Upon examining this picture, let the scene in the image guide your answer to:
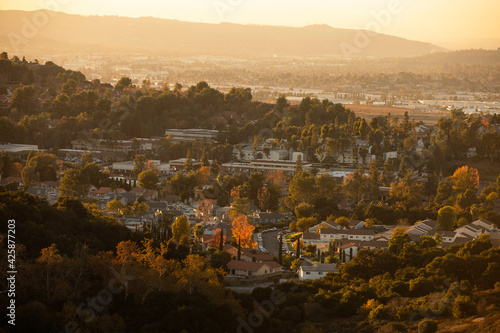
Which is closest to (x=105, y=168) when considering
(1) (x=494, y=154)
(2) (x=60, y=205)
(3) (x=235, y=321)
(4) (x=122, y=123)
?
(4) (x=122, y=123)

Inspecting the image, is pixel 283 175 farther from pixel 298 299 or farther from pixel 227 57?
pixel 227 57

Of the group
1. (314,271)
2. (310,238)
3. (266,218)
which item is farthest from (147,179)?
(314,271)

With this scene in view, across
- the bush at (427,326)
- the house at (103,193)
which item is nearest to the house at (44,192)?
the house at (103,193)

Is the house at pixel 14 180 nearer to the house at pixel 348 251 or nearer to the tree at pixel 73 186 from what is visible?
the tree at pixel 73 186

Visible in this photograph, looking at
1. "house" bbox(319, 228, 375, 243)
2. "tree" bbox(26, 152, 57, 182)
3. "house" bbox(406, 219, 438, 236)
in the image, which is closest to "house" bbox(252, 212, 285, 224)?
"house" bbox(319, 228, 375, 243)

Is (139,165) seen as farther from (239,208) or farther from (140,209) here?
(239,208)

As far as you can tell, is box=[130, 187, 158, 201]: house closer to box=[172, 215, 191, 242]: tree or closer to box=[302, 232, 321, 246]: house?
box=[172, 215, 191, 242]: tree
